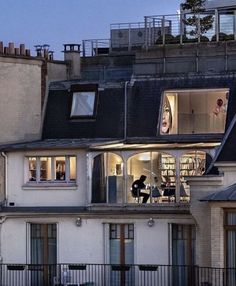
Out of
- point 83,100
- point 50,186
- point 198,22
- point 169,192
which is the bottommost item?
point 169,192

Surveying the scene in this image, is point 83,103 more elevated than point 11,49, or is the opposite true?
point 11,49

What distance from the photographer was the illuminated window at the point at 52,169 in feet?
141

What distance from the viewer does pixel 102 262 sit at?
138 feet

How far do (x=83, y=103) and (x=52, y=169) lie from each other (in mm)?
3827

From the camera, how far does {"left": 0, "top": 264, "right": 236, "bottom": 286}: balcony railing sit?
4050cm

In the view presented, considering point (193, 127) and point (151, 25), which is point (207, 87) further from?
point (151, 25)

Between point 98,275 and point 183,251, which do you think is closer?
point 183,251

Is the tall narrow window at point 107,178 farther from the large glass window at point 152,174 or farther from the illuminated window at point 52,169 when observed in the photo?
the illuminated window at point 52,169

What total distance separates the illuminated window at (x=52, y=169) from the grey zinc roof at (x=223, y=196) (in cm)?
698

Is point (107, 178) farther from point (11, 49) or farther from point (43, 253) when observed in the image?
point (11, 49)

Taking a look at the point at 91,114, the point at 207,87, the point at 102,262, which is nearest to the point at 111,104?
the point at 91,114

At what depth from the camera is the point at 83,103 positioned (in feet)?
151

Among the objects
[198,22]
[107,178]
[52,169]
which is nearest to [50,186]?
[52,169]

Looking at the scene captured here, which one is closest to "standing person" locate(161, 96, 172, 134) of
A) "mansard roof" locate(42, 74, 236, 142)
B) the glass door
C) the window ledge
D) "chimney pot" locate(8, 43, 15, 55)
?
"mansard roof" locate(42, 74, 236, 142)
